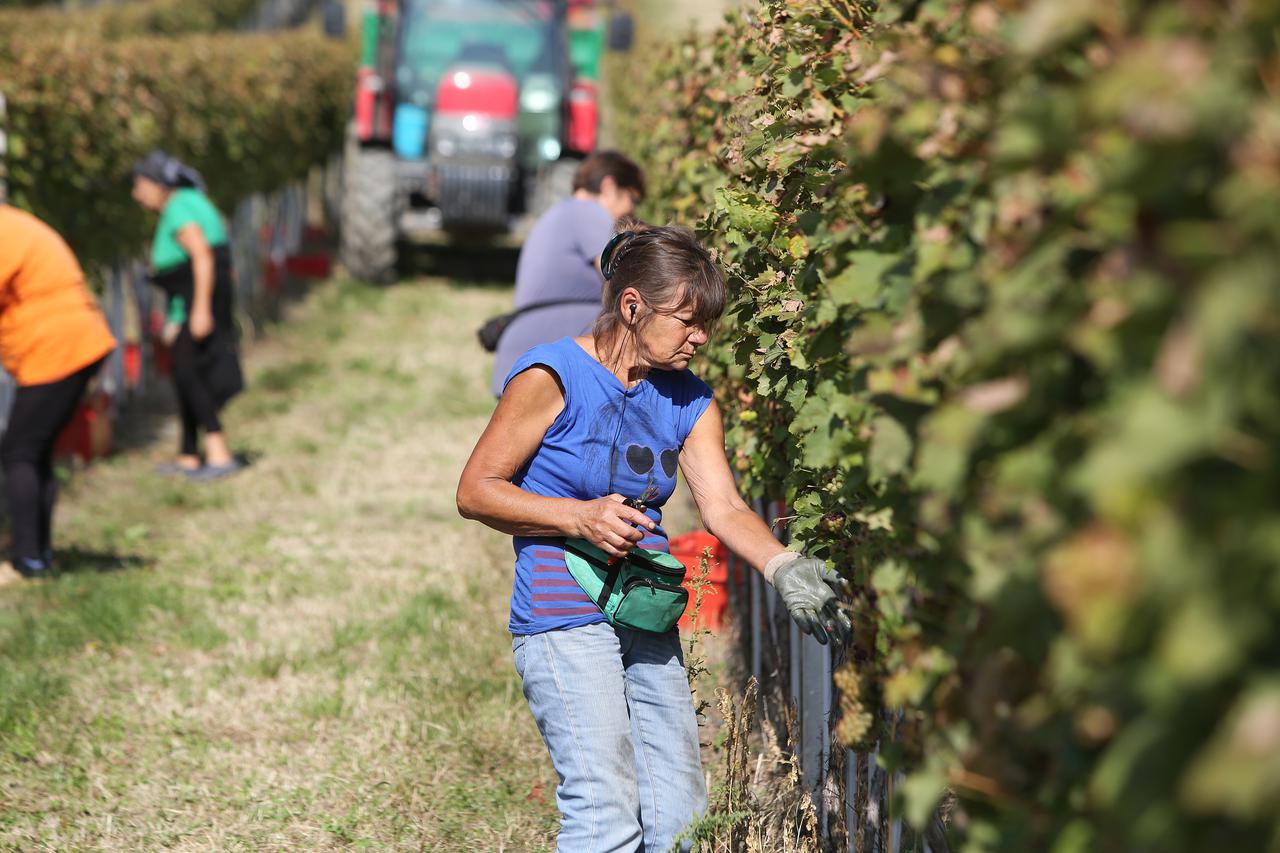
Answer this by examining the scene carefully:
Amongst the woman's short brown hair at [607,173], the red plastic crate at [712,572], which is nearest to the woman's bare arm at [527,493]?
the red plastic crate at [712,572]

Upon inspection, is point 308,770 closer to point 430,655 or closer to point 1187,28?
point 430,655

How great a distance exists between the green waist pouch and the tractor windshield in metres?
11.9

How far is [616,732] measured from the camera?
9.82 ft

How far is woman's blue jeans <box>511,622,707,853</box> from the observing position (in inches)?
115

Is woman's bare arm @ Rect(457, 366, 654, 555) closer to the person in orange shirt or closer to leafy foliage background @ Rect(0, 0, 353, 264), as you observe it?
the person in orange shirt

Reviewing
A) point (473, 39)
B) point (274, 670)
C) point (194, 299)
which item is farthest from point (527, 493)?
point (473, 39)

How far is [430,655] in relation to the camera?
557cm

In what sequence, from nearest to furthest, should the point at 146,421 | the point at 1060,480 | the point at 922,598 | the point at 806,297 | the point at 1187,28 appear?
the point at 1187,28 → the point at 1060,480 → the point at 922,598 → the point at 806,297 → the point at 146,421

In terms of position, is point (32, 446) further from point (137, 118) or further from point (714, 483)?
point (137, 118)

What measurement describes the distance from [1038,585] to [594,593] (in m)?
1.68

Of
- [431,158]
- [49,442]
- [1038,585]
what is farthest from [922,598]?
[431,158]

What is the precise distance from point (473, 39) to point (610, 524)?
1253cm

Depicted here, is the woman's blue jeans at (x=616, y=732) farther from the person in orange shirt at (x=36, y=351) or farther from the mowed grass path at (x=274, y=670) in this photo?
the person in orange shirt at (x=36, y=351)

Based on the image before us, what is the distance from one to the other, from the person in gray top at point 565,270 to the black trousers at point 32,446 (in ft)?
6.74
